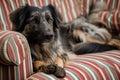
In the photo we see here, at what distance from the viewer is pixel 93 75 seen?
6.18 ft

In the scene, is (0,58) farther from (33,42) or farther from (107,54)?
(107,54)

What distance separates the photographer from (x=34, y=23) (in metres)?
2.02

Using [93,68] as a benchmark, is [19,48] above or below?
above

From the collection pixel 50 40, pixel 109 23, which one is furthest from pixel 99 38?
pixel 50 40

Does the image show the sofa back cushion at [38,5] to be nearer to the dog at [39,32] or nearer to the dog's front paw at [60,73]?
the dog at [39,32]

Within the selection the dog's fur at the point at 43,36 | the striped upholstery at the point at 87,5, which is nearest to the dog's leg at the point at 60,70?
the dog's fur at the point at 43,36

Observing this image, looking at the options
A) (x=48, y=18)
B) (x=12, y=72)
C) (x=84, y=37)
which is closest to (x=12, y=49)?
(x=12, y=72)

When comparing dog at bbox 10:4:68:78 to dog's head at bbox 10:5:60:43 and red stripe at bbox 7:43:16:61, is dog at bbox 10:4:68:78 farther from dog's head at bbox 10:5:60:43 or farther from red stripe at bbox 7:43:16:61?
red stripe at bbox 7:43:16:61

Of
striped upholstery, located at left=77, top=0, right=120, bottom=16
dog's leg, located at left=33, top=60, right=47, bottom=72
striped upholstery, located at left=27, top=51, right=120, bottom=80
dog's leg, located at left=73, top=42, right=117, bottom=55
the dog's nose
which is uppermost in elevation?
striped upholstery, located at left=77, top=0, right=120, bottom=16

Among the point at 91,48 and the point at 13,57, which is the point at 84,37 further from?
the point at 13,57

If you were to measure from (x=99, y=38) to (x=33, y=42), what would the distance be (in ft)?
2.53

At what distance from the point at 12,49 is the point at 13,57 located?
49 millimetres

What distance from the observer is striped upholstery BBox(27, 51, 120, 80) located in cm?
180

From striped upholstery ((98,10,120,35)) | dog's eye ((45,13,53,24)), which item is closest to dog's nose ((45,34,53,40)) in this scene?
dog's eye ((45,13,53,24))
